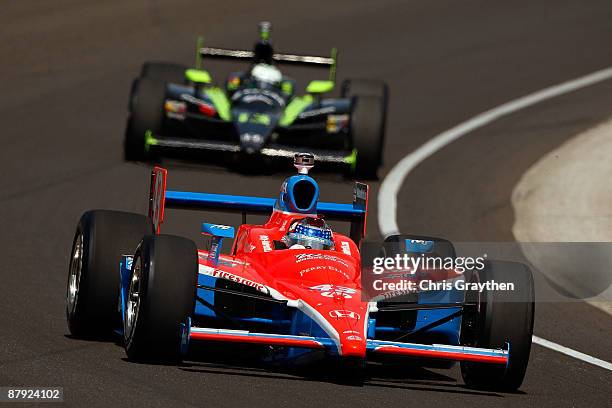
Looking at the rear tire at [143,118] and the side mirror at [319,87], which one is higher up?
the side mirror at [319,87]

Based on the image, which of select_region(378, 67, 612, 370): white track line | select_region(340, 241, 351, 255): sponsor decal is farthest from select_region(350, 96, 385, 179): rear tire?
select_region(340, 241, 351, 255): sponsor decal

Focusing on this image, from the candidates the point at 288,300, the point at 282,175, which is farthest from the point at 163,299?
the point at 282,175

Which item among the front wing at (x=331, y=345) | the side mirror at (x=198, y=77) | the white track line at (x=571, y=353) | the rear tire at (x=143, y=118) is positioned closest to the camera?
the front wing at (x=331, y=345)

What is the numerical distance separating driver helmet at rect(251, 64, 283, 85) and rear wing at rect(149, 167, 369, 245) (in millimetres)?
8085

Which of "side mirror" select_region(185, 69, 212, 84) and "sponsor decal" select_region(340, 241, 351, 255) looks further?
"side mirror" select_region(185, 69, 212, 84)

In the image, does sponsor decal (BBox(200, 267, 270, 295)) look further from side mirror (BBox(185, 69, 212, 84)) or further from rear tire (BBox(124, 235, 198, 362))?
side mirror (BBox(185, 69, 212, 84))

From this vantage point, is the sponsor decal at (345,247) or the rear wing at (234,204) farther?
the rear wing at (234,204)

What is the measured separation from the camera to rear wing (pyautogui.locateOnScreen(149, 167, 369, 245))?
1233cm

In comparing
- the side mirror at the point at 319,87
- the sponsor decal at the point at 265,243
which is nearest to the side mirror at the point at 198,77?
the side mirror at the point at 319,87

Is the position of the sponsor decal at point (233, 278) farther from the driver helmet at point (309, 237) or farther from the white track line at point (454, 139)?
the white track line at point (454, 139)

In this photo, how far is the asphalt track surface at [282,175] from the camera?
32.9 ft

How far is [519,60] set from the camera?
92.8ft

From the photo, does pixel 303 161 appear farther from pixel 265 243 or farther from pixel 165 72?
pixel 165 72

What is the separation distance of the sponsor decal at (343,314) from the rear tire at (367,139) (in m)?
9.71
